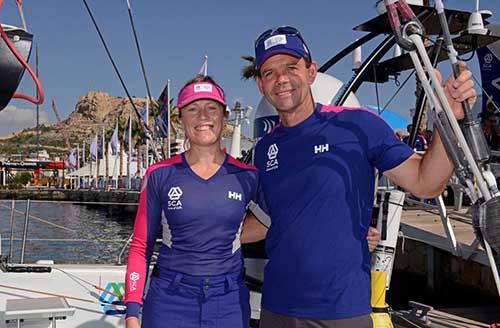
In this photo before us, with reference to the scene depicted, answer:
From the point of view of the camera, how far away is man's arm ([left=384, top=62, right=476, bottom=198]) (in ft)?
6.74

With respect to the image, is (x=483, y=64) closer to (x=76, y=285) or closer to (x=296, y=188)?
(x=76, y=285)

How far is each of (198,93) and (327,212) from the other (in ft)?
2.81

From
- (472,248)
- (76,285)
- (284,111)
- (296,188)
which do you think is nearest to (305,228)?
(296,188)

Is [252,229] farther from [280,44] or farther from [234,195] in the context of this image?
[280,44]

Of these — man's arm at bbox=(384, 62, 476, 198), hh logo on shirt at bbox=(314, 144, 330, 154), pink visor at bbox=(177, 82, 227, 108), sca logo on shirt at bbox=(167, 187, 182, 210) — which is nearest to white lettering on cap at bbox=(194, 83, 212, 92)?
pink visor at bbox=(177, 82, 227, 108)

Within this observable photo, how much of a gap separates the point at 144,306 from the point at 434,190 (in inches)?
56.1

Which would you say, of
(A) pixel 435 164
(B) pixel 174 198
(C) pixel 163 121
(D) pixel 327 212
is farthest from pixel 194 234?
(C) pixel 163 121

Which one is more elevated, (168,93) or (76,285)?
(168,93)

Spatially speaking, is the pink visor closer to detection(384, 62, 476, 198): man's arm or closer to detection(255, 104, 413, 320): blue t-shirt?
detection(255, 104, 413, 320): blue t-shirt

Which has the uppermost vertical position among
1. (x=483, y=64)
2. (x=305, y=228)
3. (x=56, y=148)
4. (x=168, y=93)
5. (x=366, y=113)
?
(x=56, y=148)

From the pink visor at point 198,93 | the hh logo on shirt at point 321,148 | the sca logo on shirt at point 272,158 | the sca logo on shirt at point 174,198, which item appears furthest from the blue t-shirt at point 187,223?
the hh logo on shirt at point 321,148

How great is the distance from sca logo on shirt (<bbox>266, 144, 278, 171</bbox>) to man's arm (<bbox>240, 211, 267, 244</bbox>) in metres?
0.39

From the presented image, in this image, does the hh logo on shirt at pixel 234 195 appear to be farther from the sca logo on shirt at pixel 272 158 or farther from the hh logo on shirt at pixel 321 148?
the hh logo on shirt at pixel 321 148

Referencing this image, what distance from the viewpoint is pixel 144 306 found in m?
2.59
